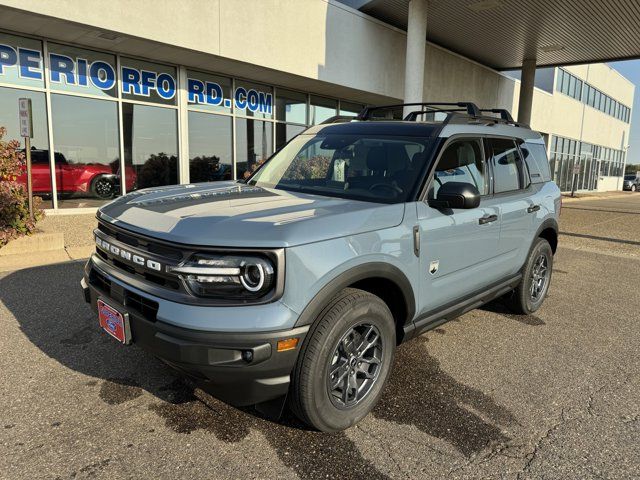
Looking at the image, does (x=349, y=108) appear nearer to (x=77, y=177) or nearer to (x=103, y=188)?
(x=103, y=188)

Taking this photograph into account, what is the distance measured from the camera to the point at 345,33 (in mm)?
13609

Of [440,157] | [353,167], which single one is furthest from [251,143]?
[440,157]

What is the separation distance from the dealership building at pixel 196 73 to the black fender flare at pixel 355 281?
8671 millimetres

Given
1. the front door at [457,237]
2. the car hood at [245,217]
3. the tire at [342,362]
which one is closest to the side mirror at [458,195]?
the front door at [457,237]

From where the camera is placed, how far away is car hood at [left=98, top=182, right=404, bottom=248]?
90.0 inches

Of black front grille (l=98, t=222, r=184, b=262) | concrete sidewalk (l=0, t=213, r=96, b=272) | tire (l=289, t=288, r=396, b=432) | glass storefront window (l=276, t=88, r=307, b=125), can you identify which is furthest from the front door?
Answer: glass storefront window (l=276, t=88, r=307, b=125)

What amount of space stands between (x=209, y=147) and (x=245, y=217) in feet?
35.7

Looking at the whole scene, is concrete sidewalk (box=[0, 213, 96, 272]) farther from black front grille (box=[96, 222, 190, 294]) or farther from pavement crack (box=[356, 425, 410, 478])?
pavement crack (box=[356, 425, 410, 478])

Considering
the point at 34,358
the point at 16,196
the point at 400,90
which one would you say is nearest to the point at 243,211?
the point at 34,358

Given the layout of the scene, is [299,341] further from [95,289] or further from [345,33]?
[345,33]

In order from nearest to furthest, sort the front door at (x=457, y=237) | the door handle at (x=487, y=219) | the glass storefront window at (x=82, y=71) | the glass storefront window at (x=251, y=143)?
the front door at (x=457, y=237), the door handle at (x=487, y=219), the glass storefront window at (x=82, y=71), the glass storefront window at (x=251, y=143)

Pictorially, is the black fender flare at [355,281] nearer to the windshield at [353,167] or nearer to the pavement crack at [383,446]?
the windshield at [353,167]

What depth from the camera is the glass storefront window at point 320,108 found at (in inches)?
602

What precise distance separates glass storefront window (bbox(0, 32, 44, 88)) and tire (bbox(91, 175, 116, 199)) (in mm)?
2265
